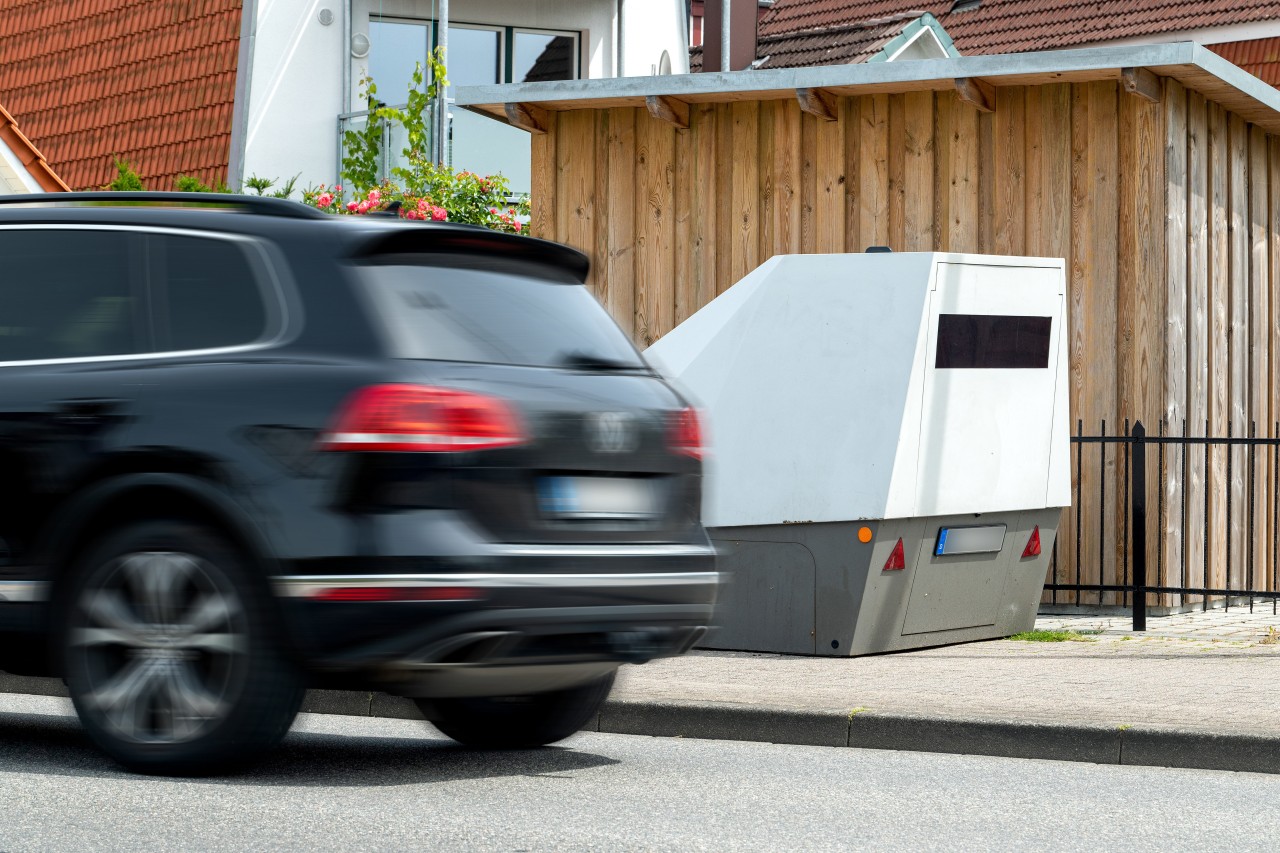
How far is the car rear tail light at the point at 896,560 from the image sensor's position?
10156 millimetres

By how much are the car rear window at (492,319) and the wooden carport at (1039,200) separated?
6.52 m

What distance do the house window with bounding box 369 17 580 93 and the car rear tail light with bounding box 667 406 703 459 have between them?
1708cm

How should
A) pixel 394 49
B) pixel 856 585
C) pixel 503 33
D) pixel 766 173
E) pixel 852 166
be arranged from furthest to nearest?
pixel 503 33, pixel 394 49, pixel 766 173, pixel 852 166, pixel 856 585

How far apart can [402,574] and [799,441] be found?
4681mm

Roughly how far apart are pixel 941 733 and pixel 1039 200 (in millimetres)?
6336

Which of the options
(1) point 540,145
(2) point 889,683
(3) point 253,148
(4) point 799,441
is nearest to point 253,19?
(3) point 253,148

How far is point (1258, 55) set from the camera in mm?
26438

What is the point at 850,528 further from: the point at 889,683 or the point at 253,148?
the point at 253,148

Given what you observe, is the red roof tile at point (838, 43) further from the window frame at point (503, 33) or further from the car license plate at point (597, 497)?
the car license plate at point (597, 497)

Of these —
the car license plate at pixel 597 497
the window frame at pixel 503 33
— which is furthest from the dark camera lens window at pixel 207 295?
the window frame at pixel 503 33

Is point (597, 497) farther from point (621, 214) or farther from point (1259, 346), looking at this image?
point (1259, 346)

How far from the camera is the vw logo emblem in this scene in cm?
632

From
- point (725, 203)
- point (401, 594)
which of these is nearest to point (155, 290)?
point (401, 594)

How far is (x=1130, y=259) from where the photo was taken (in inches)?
508
